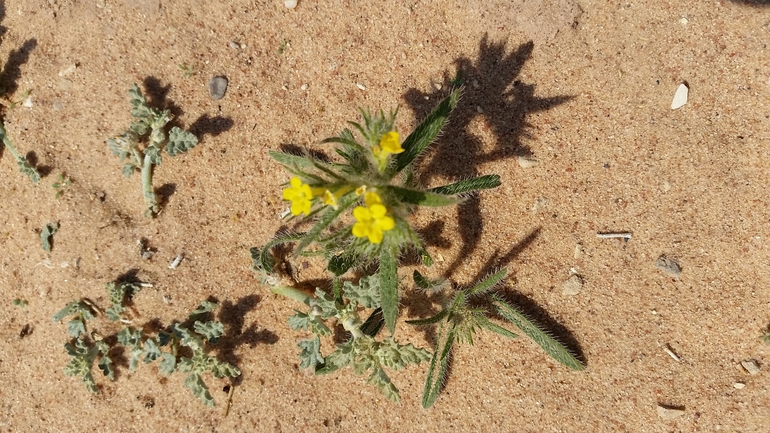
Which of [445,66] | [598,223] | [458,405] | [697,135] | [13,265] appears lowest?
[458,405]

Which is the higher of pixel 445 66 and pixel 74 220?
pixel 445 66

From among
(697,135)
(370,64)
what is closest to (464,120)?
(370,64)

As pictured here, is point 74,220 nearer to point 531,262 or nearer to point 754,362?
point 531,262

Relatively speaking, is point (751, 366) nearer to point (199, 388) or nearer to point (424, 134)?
point (424, 134)

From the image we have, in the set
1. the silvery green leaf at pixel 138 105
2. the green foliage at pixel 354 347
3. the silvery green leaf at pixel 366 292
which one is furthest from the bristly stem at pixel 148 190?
the silvery green leaf at pixel 366 292

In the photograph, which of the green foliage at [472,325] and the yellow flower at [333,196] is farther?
the green foliage at [472,325]

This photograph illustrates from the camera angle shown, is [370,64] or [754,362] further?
[370,64]

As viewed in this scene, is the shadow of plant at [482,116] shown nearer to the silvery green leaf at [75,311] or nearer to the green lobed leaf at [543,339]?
the green lobed leaf at [543,339]
